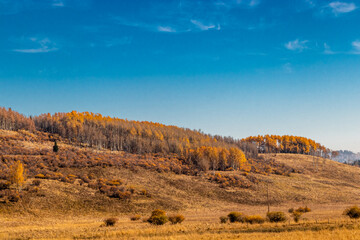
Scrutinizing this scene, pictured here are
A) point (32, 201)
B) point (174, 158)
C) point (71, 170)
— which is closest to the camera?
point (32, 201)

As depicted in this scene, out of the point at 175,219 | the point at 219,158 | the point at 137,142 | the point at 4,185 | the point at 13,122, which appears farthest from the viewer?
the point at 13,122

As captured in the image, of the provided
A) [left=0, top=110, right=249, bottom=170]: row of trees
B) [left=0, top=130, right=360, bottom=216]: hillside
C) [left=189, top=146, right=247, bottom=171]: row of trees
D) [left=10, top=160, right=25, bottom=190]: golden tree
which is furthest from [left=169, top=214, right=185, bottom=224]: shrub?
[left=189, top=146, right=247, bottom=171]: row of trees

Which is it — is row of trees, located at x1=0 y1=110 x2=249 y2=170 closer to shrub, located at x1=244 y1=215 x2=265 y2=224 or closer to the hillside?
the hillside

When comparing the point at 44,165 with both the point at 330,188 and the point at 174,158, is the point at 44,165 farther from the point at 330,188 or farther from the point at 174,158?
the point at 330,188

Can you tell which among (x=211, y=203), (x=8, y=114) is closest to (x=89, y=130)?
(x=8, y=114)

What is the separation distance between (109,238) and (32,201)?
2979cm

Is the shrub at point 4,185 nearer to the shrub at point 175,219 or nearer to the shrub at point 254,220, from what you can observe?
the shrub at point 175,219

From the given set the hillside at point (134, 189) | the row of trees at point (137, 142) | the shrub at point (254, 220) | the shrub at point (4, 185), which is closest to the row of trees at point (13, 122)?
the row of trees at point (137, 142)

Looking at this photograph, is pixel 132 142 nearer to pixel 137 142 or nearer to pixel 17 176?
pixel 137 142

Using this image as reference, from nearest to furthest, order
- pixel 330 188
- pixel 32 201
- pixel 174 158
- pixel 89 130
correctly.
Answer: pixel 32 201 → pixel 330 188 → pixel 174 158 → pixel 89 130

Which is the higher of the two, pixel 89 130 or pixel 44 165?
pixel 89 130

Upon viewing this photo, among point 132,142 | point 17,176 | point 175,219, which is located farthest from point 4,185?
point 132,142

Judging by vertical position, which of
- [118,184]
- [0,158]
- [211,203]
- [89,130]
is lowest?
[211,203]

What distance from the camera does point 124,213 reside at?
160ft
